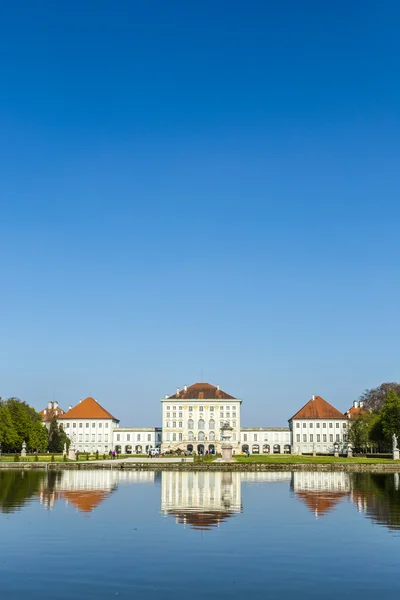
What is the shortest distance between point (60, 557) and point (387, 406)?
71.3 m

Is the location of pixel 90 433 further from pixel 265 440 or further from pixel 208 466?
pixel 208 466

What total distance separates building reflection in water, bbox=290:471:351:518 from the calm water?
12 cm

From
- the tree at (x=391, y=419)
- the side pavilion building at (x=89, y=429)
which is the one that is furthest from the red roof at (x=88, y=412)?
the tree at (x=391, y=419)

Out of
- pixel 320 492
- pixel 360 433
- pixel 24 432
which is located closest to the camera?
pixel 320 492

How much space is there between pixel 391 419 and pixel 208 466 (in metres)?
32.4

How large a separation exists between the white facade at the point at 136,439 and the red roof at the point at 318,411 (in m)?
27.1

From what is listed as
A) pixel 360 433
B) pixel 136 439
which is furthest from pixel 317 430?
pixel 136 439

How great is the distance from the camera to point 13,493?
107 ft

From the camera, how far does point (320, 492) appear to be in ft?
113

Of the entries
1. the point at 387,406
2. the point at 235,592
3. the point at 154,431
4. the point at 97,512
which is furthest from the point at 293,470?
the point at 154,431

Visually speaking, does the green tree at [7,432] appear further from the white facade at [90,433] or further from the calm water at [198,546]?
the calm water at [198,546]

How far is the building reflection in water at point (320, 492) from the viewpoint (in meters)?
27.5

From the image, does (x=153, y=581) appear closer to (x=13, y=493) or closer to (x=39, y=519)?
(x=39, y=519)

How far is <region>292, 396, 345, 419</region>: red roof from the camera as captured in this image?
13138 centimetres
